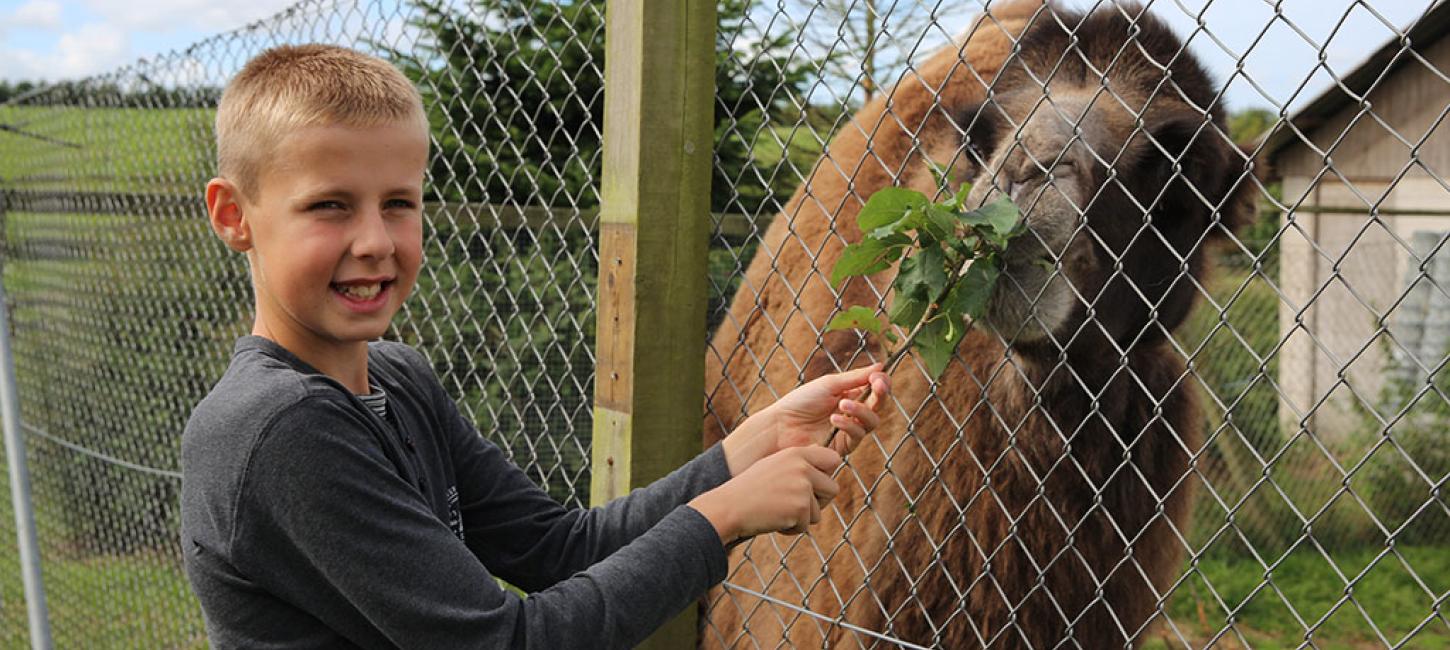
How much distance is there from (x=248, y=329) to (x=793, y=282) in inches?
108

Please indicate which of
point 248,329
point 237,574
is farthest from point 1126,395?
point 248,329

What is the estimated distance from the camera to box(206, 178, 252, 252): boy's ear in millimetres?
1998

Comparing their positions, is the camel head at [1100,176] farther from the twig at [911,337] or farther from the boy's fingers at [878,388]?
the boy's fingers at [878,388]

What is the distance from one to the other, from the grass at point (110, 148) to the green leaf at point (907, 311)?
4.59 m

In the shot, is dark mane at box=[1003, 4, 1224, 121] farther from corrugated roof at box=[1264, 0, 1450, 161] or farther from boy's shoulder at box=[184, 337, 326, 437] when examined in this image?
corrugated roof at box=[1264, 0, 1450, 161]

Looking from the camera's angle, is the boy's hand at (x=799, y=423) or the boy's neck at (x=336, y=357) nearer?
the boy's neck at (x=336, y=357)

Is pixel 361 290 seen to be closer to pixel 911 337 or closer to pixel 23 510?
pixel 911 337

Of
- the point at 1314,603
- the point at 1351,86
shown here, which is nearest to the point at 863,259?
the point at 1314,603

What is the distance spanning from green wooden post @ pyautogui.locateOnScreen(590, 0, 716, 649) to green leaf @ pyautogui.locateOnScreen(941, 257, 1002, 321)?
2.53ft

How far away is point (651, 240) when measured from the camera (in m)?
2.79

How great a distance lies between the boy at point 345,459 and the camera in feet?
5.76

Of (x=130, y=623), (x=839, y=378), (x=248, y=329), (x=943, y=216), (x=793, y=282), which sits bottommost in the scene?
(x=130, y=623)

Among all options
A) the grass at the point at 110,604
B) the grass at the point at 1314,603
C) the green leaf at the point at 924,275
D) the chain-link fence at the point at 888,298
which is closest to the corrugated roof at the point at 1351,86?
the chain-link fence at the point at 888,298

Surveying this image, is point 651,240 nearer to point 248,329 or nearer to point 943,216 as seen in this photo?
point 943,216
